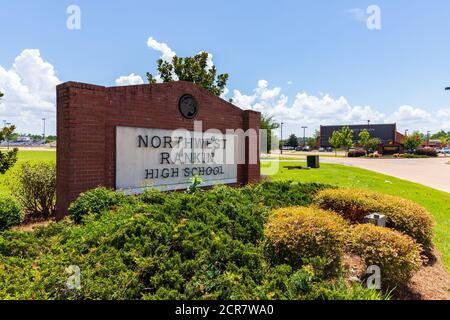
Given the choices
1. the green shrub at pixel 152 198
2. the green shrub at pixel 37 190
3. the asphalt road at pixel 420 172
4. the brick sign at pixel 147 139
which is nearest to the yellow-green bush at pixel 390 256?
the green shrub at pixel 152 198

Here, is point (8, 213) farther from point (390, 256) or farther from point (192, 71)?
point (192, 71)

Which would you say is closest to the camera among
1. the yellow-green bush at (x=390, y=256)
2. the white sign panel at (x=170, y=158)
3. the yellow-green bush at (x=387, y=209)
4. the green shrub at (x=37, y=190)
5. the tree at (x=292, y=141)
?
the yellow-green bush at (x=390, y=256)

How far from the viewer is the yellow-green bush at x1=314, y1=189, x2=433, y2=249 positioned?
529 centimetres

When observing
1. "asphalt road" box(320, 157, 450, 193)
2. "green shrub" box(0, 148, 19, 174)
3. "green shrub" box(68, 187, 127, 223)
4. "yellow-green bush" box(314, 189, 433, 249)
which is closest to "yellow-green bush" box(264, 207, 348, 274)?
"yellow-green bush" box(314, 189, 433, 249)

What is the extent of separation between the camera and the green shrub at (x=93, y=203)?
5.29 metres

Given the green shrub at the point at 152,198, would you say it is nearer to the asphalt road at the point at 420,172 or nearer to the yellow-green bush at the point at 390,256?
the yellow-green bush at the point at 390,256

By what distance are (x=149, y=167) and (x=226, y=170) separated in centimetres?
295

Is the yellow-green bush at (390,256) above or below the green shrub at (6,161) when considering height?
below

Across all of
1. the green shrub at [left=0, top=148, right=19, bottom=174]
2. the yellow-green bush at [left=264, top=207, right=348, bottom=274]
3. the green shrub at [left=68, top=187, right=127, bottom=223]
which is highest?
the green shrub at [left=0, top=148, right=19, bottom=174]

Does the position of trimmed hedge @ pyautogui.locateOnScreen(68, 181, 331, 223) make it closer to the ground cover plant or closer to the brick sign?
the ground cover plant

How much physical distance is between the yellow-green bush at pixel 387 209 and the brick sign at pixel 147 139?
12.3ft

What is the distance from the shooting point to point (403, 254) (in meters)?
3.83

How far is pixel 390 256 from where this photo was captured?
379 centimetres

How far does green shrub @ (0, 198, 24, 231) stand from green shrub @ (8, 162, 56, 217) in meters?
1.34
